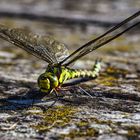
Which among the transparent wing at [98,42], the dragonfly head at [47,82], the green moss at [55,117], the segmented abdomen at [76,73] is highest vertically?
the transparent wing at [98,42]

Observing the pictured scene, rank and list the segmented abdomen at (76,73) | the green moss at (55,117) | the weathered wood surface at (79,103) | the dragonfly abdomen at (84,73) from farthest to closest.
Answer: the dragonfly abdomen at (84,73)
the segmented abdomen at (76,73)
the green moss at (55,117)
the weathered wood surface at (79,103)

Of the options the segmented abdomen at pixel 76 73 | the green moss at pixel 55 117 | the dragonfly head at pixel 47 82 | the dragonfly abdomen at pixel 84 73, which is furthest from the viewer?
the dragonfly abdomen at pixel 84 73

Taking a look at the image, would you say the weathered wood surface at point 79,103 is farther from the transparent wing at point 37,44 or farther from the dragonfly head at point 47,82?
the transparent wing at point 37,44

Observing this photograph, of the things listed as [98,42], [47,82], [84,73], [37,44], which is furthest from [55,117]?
[37,44]

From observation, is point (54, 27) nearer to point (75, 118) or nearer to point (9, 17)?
point (9, 17)

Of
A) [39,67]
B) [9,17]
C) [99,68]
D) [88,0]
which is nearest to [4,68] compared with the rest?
[39,67]

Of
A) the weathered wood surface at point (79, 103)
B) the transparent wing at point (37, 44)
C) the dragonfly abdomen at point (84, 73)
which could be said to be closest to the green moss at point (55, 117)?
the weathered wood surface at point (79, 103)

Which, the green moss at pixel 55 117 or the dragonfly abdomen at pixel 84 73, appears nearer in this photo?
the green moss at pixel 55 117
